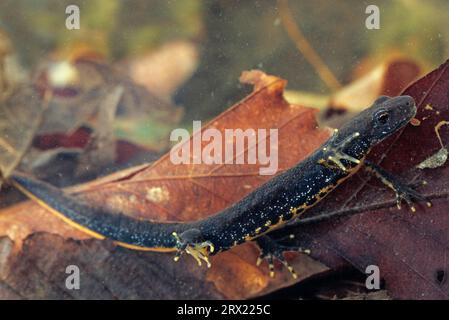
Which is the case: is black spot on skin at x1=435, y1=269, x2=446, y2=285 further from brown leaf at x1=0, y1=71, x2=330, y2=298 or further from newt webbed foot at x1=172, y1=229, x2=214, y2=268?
newt webbed foot at x1=172, y1=229, x2=214, y2=268

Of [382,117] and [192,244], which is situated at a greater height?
[382,117]

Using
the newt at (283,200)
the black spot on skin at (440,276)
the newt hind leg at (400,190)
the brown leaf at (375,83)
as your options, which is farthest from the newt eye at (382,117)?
the black spot on skin at (440,276)

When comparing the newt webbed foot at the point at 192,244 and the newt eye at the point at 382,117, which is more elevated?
the newt eye at the point at 382,117

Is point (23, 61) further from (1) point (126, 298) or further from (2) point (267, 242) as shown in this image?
(2) point (267, 242)

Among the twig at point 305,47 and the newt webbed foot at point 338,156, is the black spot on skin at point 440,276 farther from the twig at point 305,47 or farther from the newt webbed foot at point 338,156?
the twig at point 305,47

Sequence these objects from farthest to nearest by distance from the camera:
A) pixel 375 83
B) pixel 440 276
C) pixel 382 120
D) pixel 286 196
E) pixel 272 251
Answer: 1. pixel 375 83
2. pixel 272 251
3. pixel 286 196
4. pixel 382 120
5. pixel 440 276

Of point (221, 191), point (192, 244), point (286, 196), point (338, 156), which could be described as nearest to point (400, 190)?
point (338, 156)

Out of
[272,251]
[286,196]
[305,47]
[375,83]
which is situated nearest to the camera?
[286,196]

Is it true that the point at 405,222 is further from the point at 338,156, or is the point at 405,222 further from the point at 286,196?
the point at 286,196

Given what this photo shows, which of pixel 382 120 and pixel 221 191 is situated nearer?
pixel 382 120
